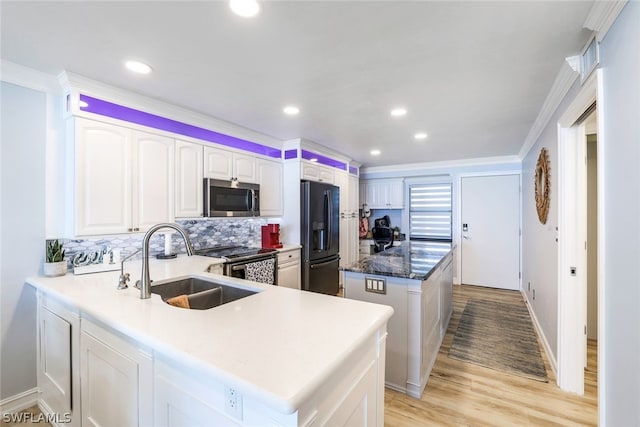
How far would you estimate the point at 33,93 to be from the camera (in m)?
2.06

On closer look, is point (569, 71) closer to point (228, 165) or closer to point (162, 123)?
point (228, 165)

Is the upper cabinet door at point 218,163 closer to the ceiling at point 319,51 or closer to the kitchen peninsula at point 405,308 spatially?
the ceiling at point 319,51

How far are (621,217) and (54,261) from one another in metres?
3.36

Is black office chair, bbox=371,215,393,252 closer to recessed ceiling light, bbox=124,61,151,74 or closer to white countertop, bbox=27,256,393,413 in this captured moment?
white countertop, bbox=27,256,393,413

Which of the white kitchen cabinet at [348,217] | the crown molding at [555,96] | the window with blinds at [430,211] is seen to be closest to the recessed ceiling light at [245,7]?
the crown molding at [555,96]

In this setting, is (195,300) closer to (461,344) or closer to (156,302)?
(156,302)

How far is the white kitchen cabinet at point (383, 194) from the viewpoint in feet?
19.3

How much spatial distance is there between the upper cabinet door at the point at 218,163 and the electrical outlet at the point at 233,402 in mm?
2492

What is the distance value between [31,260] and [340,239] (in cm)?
366

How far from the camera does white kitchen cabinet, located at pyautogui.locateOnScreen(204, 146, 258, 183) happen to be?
3.01 metres

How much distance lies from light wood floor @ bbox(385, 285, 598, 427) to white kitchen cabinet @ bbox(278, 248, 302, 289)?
1730mm

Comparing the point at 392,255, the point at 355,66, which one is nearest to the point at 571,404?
the point at 392,255

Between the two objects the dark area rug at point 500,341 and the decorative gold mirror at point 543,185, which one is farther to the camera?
the decorative gold mirror at point 543,185

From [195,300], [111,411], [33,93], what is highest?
[33,93]
